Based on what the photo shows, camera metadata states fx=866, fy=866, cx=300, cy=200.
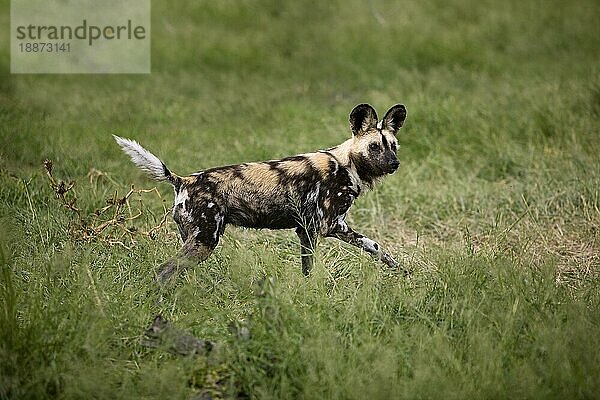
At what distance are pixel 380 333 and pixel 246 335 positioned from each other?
24.6 inches

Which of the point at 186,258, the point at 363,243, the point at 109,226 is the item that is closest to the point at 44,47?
the point at 109,226

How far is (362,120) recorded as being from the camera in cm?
477

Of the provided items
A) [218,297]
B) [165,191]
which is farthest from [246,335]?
[165,191]

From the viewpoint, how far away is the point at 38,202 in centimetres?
552

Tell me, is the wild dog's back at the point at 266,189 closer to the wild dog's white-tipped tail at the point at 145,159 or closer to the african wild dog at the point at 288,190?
the african wild dog at the point at 288,190

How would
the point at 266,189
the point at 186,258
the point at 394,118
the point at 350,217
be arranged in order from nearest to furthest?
the point at 186,258
the point at 266,189
the point at 394,118
the point at 350,217

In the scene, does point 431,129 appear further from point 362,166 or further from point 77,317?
point 77,317

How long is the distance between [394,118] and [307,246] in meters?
0.86

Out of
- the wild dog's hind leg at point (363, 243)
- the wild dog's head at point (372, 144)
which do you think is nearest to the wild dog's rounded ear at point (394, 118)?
the wild dog's head at point (372, 144)

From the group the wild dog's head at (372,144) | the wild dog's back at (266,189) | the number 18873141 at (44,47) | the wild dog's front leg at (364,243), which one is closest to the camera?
the wild dog's back at (266,189)

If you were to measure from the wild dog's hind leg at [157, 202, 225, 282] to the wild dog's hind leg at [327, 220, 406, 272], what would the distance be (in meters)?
0.65

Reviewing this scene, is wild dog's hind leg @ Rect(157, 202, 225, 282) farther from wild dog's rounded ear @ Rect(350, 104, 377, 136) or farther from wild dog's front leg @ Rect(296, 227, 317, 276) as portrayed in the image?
wild dog's rounded ear @ Rect(350, 104, 377, 136)

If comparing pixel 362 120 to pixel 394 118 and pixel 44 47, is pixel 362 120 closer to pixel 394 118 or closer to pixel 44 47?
pixel 394 118

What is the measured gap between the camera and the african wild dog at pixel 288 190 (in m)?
4.32
